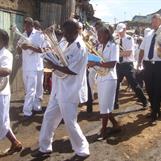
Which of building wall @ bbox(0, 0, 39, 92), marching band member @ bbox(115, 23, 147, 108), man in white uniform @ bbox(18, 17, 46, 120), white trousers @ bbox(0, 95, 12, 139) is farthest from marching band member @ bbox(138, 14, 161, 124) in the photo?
building wall @ bbox(0, 0, 39, 92)

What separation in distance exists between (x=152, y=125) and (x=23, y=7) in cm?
597

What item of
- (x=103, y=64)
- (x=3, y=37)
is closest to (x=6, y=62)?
(x=3, y=37)

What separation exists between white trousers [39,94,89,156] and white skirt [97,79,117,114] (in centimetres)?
119

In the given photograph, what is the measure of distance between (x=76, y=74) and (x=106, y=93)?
1.46m

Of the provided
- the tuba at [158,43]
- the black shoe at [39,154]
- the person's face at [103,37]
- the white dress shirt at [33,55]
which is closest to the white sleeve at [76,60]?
the person's face at [103,37]

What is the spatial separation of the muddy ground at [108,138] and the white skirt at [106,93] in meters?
0.54

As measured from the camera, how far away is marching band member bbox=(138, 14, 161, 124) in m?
9.04

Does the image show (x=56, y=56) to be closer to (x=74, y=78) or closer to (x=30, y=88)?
(x=74, y=78)

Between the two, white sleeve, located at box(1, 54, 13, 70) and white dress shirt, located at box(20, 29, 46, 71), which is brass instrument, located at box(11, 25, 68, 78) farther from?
white dress shirt, located at box(20, 29, 46, 71)

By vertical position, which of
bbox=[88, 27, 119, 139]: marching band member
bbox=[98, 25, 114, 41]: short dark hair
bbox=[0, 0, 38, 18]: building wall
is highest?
bbox=[0, 0, 38, 18]: building wall

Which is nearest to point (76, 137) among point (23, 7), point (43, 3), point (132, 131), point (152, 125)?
point (132, 131)

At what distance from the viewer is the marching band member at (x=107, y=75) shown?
24.8 feet

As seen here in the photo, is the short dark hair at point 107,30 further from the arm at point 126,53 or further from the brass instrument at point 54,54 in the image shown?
the arm at point 126,53

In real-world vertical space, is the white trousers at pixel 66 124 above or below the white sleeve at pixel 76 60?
below
